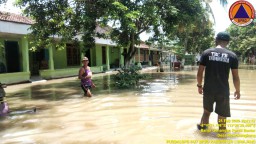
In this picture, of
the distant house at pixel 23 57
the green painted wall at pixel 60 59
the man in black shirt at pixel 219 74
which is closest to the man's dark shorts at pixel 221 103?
the man in black shirt at pixel 219 74

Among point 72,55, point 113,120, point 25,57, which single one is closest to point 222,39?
point 113,120

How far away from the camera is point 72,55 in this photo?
883 inches

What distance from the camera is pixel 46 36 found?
12.8 metres

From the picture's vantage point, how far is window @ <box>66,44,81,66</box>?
864 inches

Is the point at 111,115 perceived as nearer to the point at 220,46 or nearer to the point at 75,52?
the point at 220,46

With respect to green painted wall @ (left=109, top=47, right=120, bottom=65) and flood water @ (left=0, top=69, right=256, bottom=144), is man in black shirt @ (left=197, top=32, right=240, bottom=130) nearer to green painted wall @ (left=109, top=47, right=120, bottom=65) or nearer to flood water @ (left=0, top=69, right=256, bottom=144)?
flood water @ (left=0, top=69, right=256, bottom=144)

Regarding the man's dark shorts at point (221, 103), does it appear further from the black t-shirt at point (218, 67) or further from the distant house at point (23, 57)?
the distant house at point (23, 57)

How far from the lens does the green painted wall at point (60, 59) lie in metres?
20.7

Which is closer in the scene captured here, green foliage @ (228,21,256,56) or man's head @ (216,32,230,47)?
man's head @ (216,32,230,47)

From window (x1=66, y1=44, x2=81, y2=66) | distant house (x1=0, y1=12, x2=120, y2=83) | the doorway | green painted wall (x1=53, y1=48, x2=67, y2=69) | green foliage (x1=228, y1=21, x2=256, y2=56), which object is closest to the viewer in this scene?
distant house (x1=0, y1=12, x2=120, y2=83)

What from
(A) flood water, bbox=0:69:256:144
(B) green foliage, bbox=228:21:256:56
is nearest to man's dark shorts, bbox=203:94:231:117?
(A) flood water, bbox=0:69:256:144

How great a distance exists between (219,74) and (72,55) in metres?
19.2

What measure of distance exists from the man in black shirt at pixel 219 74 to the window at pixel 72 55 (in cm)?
1850

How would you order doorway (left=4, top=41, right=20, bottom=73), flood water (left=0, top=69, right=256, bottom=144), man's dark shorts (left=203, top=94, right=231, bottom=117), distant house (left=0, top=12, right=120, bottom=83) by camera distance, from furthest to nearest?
1. doorway (left=4, top=41, right=20, bottom=73)
2. distant house (left=0, top=12, right=120, bottom=83)
3. flood water (left=0, top=69, right=256, bottom=144)
4. man's dark shorts (left=203, top=94, right=231, bottom=117)
